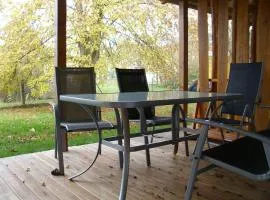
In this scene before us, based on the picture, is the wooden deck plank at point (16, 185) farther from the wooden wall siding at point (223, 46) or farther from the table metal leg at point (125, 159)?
the wooden wall siding at point (223, 46)

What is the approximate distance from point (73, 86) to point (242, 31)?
256 cm

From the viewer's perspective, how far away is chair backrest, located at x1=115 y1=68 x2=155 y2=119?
3.42 meters

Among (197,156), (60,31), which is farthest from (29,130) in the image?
(197,156)

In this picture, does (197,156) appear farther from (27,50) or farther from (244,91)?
(27,50)

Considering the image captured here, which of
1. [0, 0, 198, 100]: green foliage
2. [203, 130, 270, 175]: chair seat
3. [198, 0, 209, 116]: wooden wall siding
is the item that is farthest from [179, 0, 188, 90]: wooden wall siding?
[203, 130, 270, 175]: chair seat

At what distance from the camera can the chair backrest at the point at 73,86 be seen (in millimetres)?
3176

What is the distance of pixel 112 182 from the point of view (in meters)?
2.69

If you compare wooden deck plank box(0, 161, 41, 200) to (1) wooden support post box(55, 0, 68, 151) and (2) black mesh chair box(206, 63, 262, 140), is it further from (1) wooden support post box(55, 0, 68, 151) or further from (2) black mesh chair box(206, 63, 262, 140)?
(2) black mesh chair box(206, 63, 262, 140)

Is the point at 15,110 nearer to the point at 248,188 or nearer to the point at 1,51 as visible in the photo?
the point at 1,51

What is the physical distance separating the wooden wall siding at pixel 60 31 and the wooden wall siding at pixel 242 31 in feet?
7.87

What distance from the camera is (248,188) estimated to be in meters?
2.56

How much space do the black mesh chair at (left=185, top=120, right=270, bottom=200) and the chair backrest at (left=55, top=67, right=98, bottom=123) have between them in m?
1.57

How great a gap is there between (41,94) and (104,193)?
4.43m

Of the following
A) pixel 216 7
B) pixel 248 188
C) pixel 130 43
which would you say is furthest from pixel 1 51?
pixel 248 188
